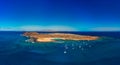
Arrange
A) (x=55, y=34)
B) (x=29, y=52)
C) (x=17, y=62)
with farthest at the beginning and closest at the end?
(x=55, y=34), (x=29, y=52), (x=17, y=62)

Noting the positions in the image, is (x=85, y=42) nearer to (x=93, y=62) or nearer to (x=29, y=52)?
(x=93, y=62)

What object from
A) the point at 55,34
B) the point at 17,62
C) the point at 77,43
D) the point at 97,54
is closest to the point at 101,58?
the point at 97,54

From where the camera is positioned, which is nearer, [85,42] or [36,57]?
[36,57]

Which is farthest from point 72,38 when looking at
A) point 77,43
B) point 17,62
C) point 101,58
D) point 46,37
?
point 17,62

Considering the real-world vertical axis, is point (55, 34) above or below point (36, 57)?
above

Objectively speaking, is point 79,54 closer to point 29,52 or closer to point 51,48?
point 51,48

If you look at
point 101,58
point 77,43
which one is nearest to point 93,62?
point 101,58

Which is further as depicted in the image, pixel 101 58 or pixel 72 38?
pixel 72 38

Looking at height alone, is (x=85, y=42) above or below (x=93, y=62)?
above

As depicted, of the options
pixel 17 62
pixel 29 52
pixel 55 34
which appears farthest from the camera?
pixel 55 34
